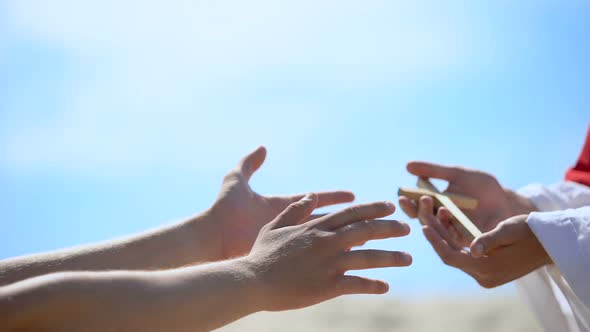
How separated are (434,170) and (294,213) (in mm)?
1363

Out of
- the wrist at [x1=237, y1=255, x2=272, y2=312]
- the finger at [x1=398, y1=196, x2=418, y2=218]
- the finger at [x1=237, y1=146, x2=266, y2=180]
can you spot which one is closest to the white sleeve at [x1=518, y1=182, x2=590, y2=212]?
the finger at [x1=398, y1=196, x2=418, y2=218]

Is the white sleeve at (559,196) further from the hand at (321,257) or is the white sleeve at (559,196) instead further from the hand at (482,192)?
the hand at (321,257)

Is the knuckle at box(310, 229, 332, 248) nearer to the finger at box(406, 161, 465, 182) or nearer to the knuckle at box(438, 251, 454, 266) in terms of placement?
the knuckle at box(438, 251, 454, 266)

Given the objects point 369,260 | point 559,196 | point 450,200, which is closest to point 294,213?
point 369,260

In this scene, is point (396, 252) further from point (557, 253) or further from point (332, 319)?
point (332, 319)

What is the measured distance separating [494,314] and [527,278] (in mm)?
6749

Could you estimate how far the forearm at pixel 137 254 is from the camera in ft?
8.52

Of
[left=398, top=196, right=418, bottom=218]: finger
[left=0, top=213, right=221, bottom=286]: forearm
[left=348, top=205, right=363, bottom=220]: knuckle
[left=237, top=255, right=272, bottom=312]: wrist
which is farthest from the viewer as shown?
[left=398, top=196, right=418, bottom=218]: finger

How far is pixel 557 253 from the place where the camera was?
2.68 metres

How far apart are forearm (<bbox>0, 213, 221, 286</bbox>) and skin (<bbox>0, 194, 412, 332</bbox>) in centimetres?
78

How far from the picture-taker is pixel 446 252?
10.0 feet

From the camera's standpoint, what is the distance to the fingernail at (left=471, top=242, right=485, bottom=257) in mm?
2693

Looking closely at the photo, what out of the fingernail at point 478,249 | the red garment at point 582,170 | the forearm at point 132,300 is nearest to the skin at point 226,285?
the forearm at point 132,300

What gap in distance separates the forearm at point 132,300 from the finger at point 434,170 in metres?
1.62
